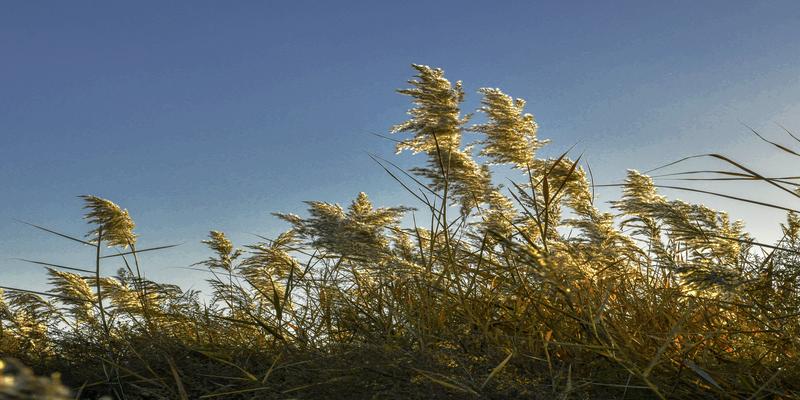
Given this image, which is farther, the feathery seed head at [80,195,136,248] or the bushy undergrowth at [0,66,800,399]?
the feathery seed head at [80,195,136,248]

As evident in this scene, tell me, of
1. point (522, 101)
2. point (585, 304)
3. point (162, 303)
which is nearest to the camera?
point (585, 304)

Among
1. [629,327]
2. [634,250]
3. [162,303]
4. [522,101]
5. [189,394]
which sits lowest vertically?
[189,394]

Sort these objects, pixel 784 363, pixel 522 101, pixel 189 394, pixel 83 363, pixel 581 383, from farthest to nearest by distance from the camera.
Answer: pixel 522 101 < pixel 83 363 < pixel 189 394 < pixel 784 363 < pixel 581 383

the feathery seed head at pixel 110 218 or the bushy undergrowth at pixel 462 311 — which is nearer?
the bushy undergrowth at pixel 462 311

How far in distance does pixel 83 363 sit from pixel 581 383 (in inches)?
93.6

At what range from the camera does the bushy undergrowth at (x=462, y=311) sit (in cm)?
233

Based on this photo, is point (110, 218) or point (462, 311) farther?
point (110, 218)

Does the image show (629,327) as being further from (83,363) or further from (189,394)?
(83,363)

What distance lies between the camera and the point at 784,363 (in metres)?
2.47

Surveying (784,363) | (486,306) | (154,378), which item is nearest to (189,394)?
(154,378)

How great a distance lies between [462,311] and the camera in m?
2.90

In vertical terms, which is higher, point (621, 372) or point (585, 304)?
point (585, 304)

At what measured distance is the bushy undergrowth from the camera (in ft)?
7.64

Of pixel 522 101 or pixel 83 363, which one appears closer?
pixel 83 363
